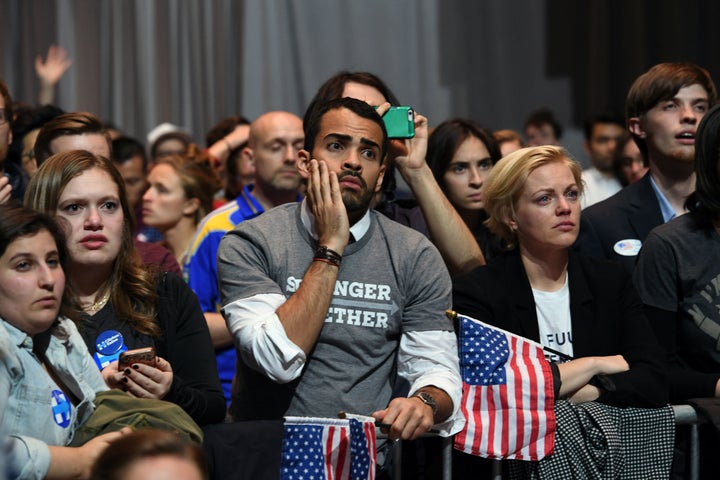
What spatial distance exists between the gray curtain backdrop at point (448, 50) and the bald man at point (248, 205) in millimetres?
4042

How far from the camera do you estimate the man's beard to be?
148 inches

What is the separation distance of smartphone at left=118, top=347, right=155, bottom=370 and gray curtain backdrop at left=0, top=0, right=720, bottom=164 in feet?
22.3

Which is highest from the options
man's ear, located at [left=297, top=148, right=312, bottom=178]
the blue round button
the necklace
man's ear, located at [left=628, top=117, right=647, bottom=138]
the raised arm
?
the raised arm

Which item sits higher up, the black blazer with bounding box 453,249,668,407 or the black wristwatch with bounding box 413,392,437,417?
the black blazer with bounding box 453,249,668,407

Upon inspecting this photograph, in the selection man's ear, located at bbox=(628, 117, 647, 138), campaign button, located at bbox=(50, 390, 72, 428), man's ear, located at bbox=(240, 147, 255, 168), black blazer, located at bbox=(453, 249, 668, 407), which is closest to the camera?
campaign button, located at bbox=(50, 390, 72, 428)

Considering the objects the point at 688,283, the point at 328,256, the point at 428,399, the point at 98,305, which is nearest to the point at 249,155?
the point at 98,305

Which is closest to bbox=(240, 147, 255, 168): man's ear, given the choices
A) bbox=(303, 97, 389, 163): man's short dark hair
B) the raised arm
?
bbox=(303, 97, 389, 163): man's short dark hair

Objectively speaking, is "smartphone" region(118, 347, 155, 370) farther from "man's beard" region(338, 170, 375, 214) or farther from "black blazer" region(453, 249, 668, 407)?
"black blazer" region(453, 249, 668, 407)

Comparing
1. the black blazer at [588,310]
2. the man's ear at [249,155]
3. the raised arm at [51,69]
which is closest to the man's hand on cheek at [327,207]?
the black blazer at [588,310]

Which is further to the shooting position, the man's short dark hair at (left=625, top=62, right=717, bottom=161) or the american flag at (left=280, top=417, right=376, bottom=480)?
the man's short dark hair at (left=625, top=62, right=717, bottom=161)

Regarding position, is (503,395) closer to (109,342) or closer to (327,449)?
(327,449)

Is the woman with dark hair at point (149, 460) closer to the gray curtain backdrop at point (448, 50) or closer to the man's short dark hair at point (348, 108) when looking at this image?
the man's short dark hair at point (348, 108)

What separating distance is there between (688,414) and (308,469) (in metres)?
1.44

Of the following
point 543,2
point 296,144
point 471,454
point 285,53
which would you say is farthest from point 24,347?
point 543,2
